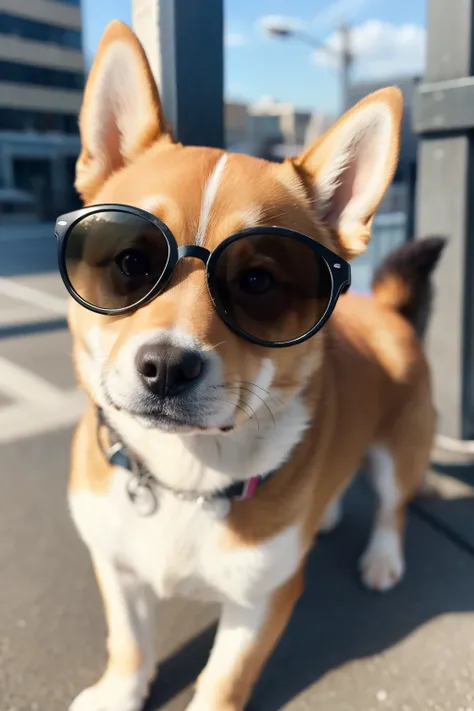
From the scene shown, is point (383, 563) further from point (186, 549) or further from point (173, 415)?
point (173, 415)

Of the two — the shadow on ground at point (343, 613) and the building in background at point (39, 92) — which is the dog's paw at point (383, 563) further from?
the building in background at point (39, 92)

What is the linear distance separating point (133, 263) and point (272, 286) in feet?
0.87

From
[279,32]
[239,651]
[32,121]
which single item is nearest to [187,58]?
[239,651]

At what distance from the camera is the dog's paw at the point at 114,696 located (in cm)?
133

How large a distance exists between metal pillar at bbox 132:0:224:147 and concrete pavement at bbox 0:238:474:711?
2.82 ft

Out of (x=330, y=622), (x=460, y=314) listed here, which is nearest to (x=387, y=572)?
(x=330, y=622)

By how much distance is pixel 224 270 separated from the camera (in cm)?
104

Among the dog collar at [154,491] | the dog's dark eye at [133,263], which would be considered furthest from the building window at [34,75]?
the dog collar at [154,491]

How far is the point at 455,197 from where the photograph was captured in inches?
96.1

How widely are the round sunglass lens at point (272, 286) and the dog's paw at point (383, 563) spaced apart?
40.3 inches

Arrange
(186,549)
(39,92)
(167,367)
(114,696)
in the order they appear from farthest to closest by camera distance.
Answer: (39,92) → (114,696) → (186,549) → (167,367)

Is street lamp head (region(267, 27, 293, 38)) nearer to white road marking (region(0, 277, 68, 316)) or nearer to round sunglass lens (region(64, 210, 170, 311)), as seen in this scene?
white road marking (region(0, 277, 68, 316))

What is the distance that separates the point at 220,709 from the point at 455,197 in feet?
6.86

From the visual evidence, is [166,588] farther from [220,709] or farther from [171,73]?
[171,73]
